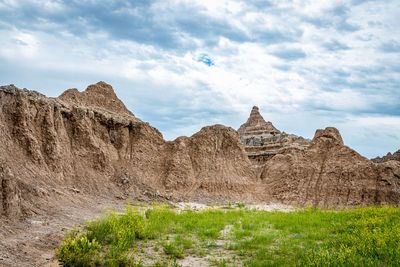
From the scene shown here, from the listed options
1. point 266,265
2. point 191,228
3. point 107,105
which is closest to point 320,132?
point 107,105

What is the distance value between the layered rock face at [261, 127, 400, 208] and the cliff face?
5036mm

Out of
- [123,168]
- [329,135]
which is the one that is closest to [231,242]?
[123,168]

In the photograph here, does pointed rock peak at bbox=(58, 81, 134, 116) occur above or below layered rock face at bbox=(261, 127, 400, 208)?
above

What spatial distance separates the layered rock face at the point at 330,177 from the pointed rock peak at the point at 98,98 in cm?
2197

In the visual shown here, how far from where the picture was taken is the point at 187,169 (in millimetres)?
39531

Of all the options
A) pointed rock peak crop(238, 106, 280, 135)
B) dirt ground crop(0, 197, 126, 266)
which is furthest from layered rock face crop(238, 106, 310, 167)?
dirt ground crop(0, 197, 126, 266)

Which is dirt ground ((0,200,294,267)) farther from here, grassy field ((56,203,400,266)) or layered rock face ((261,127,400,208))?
layered rock face ((261,127,400,208))

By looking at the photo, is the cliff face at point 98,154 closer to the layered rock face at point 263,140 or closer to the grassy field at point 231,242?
the grassy field at point 231,242

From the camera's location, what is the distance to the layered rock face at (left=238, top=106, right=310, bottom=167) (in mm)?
60531

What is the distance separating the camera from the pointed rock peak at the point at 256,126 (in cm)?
8610

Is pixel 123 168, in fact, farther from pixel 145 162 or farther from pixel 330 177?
pixel 330 177

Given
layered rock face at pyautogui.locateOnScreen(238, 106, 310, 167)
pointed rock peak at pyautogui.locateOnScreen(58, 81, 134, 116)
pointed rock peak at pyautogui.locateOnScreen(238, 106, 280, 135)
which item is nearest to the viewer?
pointed rock peak at pyautogui.locateOnScreen(58, 81, 134, 116)

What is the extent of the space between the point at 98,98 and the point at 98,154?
384 inches

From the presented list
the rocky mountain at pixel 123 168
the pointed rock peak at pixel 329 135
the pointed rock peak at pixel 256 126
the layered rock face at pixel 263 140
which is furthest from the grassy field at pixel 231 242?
the pointed rock peak at pixel 256 126
